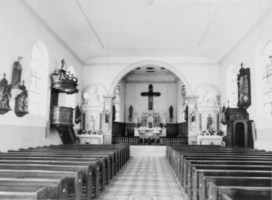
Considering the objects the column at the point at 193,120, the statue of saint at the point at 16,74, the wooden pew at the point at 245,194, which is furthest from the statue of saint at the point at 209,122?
the wooden pew at the point at 245,194

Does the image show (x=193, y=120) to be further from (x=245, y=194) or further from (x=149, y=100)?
(x=245, y=194)

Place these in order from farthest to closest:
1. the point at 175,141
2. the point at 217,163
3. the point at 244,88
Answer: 1. the point at 175,141
2. the point at 244,88
3. the point at 217,163

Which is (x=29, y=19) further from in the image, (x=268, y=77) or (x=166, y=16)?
(x=268, y=77)

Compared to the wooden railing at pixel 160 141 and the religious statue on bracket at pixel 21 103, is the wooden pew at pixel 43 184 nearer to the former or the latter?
the religious statue on bracket at pixel 21 103

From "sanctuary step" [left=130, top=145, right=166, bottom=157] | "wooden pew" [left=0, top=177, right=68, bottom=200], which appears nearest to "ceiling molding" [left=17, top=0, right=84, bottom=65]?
"sanctuary step" [left=130, top=145, right=166, bottom=157]

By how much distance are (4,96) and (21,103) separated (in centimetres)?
100

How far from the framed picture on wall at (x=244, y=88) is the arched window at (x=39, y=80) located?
7405mm

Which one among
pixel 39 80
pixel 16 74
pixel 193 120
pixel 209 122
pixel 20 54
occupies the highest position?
pixel 20 54

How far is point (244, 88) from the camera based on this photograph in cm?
1032

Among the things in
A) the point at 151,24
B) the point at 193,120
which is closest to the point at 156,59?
the point at 193,120

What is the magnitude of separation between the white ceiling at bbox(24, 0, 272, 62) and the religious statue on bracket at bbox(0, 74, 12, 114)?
282 centimetres

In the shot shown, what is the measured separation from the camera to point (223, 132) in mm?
13406

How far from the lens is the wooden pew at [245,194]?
2.16m

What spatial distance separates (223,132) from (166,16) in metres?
6.68
